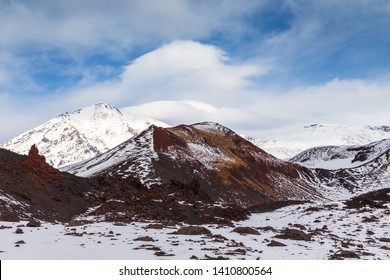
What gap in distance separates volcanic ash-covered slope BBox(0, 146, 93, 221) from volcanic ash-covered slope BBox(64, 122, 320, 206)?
89.2 ft

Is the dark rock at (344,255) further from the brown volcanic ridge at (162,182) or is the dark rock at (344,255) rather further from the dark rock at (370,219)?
the dark rock at (370,219)

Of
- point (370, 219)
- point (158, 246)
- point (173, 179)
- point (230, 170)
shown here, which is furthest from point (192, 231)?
point (230, 170)

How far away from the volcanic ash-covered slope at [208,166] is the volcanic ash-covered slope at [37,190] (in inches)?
1071

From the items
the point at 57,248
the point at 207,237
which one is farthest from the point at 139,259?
the point at 207,237

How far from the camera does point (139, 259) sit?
19188mm

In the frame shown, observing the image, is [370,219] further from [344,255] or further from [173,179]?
[173,179]

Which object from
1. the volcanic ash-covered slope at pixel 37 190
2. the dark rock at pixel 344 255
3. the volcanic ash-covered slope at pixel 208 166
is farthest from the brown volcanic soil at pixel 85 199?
the dark rock at pixel 344 255

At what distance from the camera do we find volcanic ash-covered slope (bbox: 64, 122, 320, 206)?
327 ft

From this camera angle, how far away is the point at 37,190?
52.9m

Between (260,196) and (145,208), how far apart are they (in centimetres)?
6055

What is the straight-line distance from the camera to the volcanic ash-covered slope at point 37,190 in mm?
46156

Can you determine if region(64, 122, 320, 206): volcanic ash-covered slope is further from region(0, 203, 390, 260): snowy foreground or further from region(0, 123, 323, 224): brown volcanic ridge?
region(0, 203, 390, 260): snowy foreground
